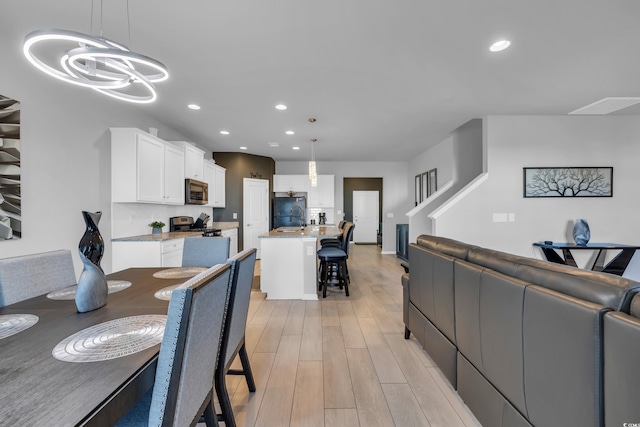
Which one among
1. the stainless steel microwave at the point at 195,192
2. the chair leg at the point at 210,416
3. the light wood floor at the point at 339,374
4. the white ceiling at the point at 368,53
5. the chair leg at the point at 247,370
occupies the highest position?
the white ceiling at the point at 368,53

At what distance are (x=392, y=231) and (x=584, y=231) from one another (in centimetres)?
419

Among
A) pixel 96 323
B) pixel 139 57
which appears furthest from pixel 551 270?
pixel 139 57

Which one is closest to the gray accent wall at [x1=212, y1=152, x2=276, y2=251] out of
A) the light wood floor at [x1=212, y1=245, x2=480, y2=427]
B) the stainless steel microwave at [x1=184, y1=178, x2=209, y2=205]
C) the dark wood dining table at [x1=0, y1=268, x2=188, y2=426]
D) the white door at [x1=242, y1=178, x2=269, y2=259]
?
the white door at [x1=242, y1=178, x2=269, y2=259]

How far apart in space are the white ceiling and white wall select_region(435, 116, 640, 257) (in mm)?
310

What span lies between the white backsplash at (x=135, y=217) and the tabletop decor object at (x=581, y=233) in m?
6.16

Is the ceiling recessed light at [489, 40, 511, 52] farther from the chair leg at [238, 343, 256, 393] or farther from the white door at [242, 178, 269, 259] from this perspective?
the white door at [242, 178, 269, 259]

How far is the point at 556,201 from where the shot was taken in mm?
4008

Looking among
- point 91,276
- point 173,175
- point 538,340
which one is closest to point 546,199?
point 538,340

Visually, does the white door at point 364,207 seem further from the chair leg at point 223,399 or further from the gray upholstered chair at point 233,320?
the chair leg at point 223,399

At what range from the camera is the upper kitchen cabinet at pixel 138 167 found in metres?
3.22

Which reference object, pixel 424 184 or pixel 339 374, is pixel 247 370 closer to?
pixel 339 374

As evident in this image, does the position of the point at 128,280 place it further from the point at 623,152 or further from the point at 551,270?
the point at 623,152

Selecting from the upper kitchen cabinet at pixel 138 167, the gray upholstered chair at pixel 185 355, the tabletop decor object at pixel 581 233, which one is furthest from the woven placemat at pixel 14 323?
the tabletop decor object at pixel 581 233

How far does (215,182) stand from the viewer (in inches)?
222
